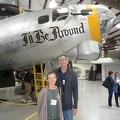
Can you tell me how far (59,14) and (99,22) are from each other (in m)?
1.32

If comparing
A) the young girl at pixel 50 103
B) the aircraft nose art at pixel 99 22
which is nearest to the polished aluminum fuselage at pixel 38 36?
the aircraft nose art at pixel 99 22

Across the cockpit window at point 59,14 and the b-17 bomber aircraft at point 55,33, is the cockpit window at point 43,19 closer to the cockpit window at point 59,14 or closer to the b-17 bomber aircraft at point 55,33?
the b-17 bomber aircraft at point 55,33

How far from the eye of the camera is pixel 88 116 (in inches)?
273

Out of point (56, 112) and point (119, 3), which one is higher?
point (119, 3)

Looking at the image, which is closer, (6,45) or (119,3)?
(6,45)

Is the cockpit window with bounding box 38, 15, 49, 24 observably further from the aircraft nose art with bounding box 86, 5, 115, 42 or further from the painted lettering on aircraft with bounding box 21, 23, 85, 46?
the aircraft nose art with bounding box 86, 5, 115, 42

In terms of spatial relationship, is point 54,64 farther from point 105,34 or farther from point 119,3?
point 119,3

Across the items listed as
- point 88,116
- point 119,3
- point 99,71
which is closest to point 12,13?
point 88,116

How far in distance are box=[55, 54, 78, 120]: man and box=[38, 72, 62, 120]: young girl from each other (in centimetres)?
42

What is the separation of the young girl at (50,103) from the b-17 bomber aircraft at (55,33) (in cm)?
287

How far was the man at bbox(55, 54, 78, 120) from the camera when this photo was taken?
3.93 metres

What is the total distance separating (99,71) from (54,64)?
805 inches

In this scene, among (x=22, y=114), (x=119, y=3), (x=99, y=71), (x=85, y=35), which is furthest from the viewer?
(x=99, y=71)

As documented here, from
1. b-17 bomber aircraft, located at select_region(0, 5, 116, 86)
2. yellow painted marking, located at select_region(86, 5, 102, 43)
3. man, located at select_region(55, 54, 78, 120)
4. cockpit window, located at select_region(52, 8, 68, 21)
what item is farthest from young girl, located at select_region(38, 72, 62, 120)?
cockpit window, located at select_region(52, 8, 68, 21)
